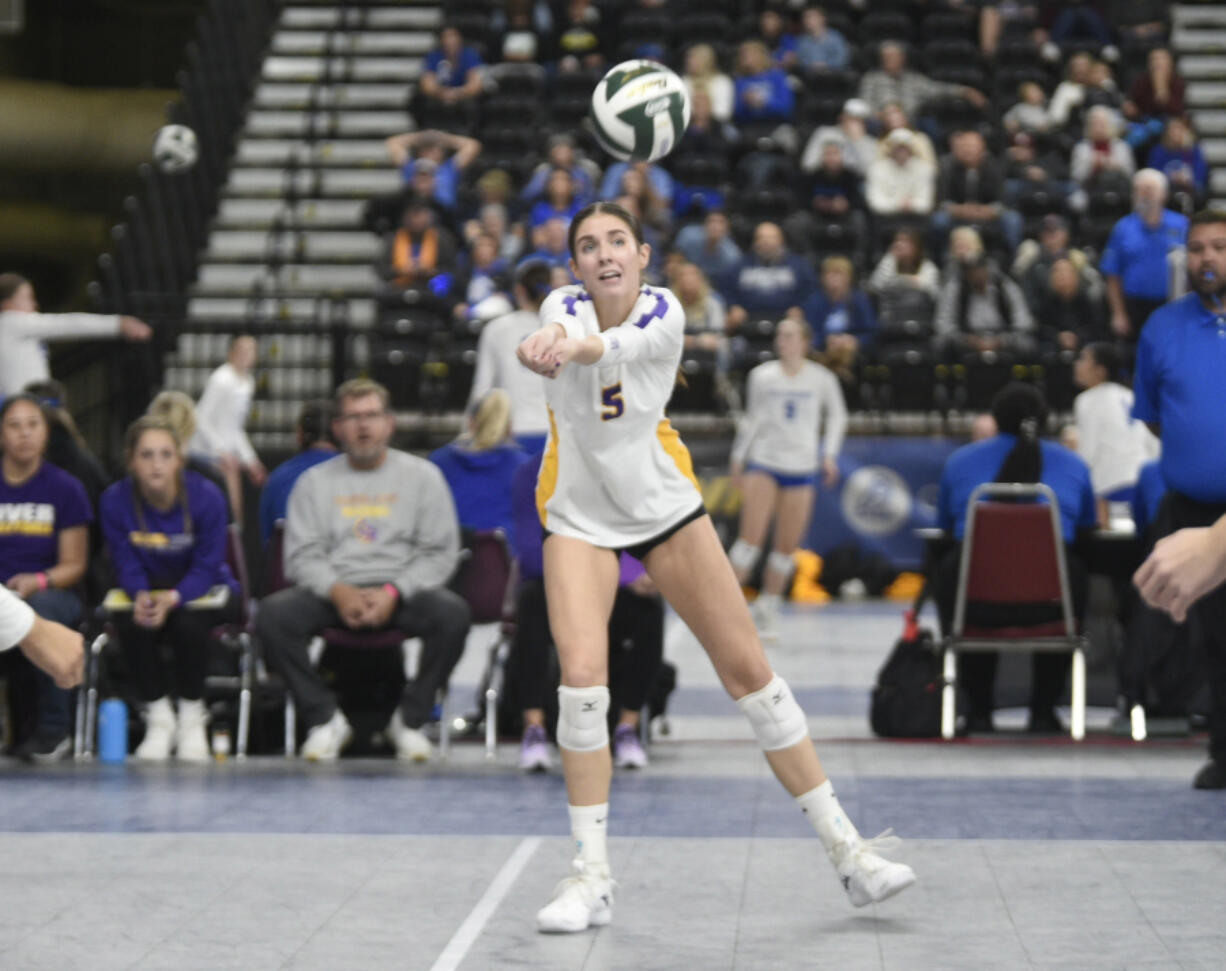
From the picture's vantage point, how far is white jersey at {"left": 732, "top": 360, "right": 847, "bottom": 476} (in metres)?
13.2

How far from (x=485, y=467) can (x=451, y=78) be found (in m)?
10.8

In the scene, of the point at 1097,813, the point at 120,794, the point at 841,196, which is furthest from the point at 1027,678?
the point at 841,196

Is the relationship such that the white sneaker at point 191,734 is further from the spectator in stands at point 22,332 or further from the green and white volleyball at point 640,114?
the spectator in stands at point 22,332

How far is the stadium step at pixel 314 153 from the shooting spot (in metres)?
20.2

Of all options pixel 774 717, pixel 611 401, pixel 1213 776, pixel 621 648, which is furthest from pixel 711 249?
pixel 774 717

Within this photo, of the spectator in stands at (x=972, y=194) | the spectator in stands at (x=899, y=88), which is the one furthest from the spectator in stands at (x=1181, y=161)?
the spectator in stands at (x=899, y=88)

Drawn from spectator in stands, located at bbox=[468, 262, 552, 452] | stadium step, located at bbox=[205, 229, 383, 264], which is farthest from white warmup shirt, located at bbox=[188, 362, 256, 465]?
stadium step, located at bbox=[205, 229, 383, 264]

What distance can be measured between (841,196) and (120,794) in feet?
39.5

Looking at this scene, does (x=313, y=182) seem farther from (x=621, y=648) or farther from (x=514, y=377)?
(x=621, y=648)

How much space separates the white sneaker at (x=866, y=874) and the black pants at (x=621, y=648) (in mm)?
2795

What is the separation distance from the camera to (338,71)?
69.9ft

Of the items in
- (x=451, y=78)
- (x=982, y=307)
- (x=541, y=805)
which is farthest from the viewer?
(x=451, y=78)

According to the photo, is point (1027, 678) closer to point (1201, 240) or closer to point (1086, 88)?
point (1201, 240)

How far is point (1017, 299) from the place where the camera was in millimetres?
16469
